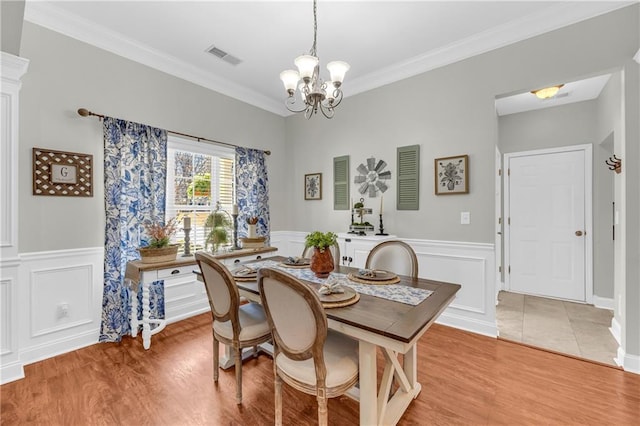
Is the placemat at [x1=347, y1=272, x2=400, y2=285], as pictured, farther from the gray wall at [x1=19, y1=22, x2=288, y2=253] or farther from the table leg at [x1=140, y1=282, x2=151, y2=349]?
the gray wall at [x1=19, y1=22, x2=288, y2=253]

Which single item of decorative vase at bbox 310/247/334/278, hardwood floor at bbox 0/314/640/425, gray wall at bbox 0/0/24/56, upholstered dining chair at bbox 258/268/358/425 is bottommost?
hardwood floor at bbox 0/314/640/425

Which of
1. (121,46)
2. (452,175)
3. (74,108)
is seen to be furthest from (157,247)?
(452,175)

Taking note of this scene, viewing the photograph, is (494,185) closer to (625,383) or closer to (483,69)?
(483,69)

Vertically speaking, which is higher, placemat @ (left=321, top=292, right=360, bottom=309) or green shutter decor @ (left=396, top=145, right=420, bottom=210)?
green shutter decor @ (left=396, top=145, right=420, bottom=210)

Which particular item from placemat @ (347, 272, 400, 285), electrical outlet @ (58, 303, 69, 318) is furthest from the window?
placemat @ (347, 272, 400, 285)

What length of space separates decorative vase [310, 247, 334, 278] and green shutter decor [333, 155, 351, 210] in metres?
1.92

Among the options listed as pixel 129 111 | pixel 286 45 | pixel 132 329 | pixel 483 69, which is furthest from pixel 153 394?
pixel 483 69

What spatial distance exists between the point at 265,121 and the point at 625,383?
470 cm

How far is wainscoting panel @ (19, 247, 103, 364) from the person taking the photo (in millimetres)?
2391

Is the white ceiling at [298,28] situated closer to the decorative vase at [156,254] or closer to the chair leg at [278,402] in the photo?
the decorative vase at [156,254]

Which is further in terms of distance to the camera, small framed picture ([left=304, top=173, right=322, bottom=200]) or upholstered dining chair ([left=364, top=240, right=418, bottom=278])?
small framed picture ([left=304, top=173, right=322, bottom=200])

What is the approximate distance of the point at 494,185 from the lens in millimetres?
2904

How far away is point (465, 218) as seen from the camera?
3070 mm

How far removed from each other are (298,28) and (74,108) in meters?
2.23
